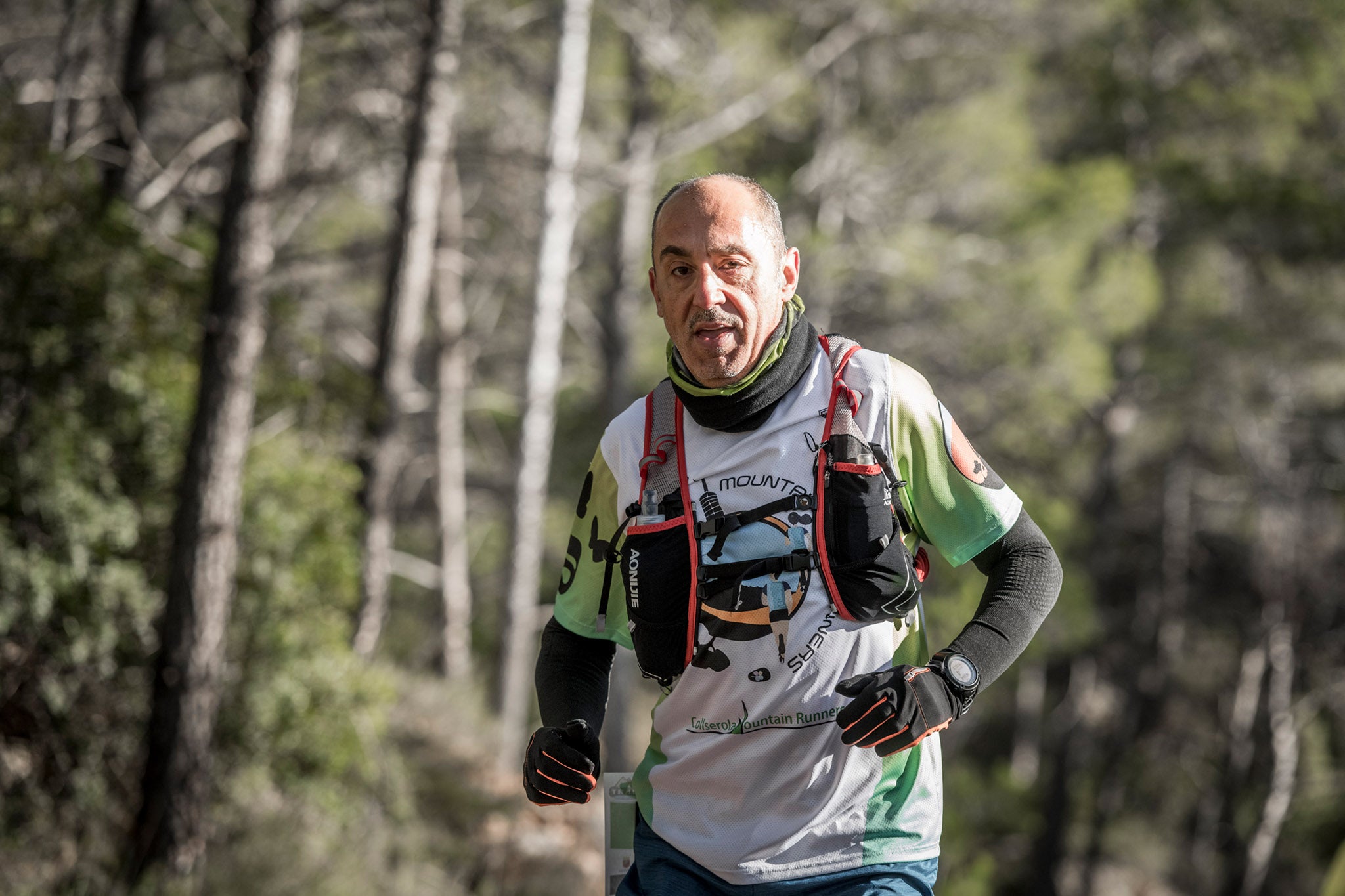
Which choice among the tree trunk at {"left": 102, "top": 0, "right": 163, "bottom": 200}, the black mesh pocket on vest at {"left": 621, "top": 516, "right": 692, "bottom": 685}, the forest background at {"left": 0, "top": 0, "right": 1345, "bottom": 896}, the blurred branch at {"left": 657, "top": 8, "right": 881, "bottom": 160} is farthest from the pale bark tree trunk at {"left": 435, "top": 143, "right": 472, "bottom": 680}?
the black mesh pocket on vest at {"left": 621, "top": 516, "right": 692, "bottom": 685}

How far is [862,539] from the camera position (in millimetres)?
1984

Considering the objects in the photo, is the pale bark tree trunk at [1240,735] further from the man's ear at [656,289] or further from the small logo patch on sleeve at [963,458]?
the man's ear at [656,289]

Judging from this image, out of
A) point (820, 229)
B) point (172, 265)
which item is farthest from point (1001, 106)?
point (172, 265)

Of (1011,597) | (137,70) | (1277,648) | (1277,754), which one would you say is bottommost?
(1277,754)

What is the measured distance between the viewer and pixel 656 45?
37.3 ft

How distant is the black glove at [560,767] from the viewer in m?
2.12

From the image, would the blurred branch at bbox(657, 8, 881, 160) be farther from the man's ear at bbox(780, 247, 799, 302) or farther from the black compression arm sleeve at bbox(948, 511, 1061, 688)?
the black compression arm sleeve at bbox(948, 511, 1061, 688)

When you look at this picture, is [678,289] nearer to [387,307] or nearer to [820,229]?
[387,307]

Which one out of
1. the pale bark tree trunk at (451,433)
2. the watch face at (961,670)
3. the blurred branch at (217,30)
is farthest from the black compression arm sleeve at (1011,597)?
the pale bark tree trunk at (451,433)

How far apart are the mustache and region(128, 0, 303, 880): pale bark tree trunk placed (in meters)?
4.16

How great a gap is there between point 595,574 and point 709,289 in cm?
59

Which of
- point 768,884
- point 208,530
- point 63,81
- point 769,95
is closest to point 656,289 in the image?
point 768,884

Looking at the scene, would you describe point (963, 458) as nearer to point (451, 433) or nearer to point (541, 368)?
point (541, 368)

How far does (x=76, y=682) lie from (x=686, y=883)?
16.3 feet
